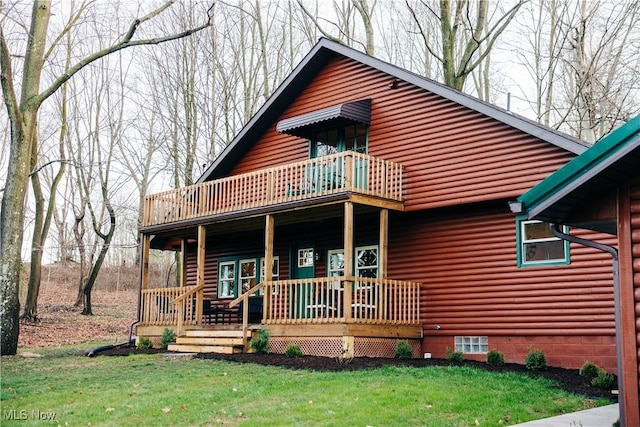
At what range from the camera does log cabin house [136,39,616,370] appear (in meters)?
16.1

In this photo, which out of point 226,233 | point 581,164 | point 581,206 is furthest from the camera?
point 226,233

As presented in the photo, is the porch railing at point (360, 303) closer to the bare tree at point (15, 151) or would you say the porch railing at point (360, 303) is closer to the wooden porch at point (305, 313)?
the wooden porch at point (305, 313)

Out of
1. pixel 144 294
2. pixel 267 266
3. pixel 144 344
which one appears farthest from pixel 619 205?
pixel 144 294

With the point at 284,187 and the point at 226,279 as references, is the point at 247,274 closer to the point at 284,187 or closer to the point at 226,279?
the point at 226,279

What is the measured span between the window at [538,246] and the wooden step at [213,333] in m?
6.95

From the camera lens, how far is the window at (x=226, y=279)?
23719 millimetres

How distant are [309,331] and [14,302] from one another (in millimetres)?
7723

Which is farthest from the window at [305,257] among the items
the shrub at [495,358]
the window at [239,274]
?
the shrub at [495,358]

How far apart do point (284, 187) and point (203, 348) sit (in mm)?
4644

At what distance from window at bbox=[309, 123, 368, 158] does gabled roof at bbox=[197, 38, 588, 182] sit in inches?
65.9

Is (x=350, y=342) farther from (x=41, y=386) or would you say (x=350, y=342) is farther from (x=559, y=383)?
(x=41, y=386)

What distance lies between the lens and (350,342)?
16.3 m

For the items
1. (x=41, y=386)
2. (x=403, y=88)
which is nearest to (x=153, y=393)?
(x=41, y=386)

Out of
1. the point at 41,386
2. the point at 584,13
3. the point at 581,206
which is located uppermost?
the point at 584,13
